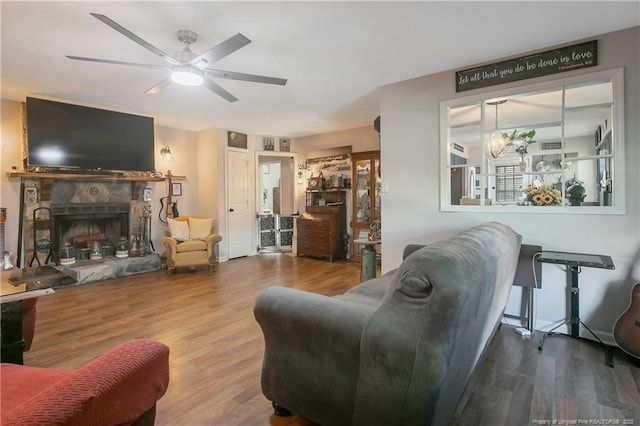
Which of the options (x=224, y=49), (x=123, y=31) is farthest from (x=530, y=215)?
(x=123, y=31)

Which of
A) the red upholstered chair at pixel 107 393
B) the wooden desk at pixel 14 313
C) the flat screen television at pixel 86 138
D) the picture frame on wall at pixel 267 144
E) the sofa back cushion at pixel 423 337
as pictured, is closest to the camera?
the red upholstered chair at pixel 107 393

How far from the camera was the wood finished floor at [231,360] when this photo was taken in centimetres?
174

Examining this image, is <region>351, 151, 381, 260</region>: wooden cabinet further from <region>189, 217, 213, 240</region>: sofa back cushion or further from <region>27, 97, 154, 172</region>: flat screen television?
<region>27, 97, 154, 172</region>: flat screen television

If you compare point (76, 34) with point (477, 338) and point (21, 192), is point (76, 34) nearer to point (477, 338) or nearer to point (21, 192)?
point (21, 192)

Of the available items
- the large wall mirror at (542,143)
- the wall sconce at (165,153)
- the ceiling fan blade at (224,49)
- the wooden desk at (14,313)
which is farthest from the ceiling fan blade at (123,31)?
the wall sconce at (165,153)

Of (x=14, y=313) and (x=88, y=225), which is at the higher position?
(x=88, y=225)

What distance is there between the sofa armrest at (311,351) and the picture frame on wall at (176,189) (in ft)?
16.0

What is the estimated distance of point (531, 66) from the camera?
9.32ft

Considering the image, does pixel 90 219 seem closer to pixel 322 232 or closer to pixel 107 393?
pixel 322 232

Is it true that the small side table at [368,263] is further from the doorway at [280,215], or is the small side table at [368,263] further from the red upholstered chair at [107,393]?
the doorway at [280,215]

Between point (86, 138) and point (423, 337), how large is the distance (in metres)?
5.11

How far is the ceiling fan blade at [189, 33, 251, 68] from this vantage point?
83.3 inches

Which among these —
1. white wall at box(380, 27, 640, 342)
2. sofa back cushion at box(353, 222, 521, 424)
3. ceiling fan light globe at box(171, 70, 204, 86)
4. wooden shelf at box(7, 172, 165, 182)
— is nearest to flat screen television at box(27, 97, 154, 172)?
wooden shelf at box(7, 172, 165, 182)

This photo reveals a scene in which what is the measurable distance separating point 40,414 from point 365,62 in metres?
3.23
